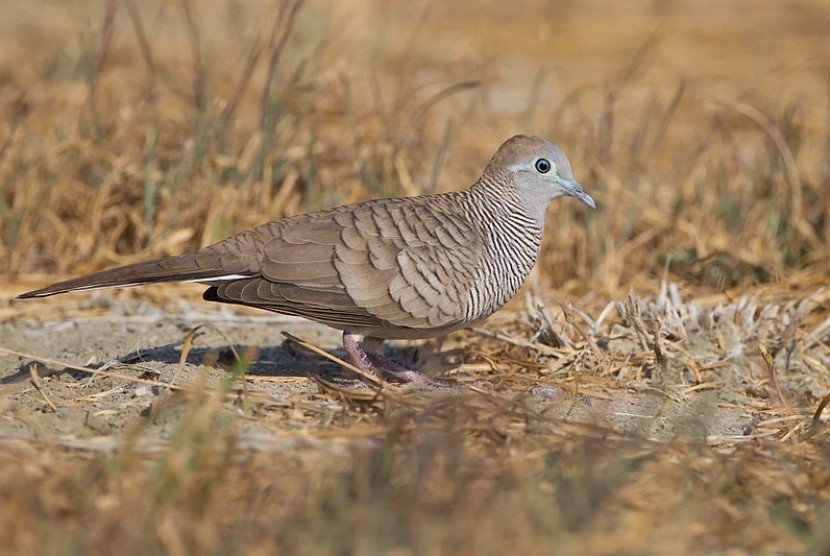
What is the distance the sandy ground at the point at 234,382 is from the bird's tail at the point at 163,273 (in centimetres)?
21

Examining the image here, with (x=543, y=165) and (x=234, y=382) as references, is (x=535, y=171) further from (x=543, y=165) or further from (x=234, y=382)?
(x=234, y=382)

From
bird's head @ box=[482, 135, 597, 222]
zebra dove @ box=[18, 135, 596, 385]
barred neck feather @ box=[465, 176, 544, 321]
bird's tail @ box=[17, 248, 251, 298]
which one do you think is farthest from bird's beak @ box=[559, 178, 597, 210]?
bird's tail @ box=[17, 248, 251, 298]

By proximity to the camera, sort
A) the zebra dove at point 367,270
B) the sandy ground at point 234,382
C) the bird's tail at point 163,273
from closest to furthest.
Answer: the sandy ground at point 234,382 < the bird's tail at point 163,273 < the zebra dove at point 367,270

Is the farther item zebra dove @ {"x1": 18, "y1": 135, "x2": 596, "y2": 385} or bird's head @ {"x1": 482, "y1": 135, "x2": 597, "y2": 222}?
bird's head @ {"x1": 482, "y1": 135, "x2": 597, "y2": 222}

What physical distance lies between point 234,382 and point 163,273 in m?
0.46

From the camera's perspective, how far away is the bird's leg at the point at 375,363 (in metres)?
4.41

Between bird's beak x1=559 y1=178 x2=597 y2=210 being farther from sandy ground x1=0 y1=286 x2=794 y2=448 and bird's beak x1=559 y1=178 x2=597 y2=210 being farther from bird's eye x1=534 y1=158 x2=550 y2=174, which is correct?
sandy ground x1=0 y1=286 x2=794 y2=448

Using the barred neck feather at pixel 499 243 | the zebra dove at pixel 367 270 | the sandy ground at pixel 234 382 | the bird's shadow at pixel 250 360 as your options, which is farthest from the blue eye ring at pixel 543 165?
the bird's shadow at pixel 250 360

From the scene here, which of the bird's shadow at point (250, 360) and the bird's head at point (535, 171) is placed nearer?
the bird's shadow at point (250, 360)

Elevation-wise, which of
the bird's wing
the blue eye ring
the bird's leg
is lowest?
the bird's leg

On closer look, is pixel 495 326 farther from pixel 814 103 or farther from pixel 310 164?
pixel 814 103

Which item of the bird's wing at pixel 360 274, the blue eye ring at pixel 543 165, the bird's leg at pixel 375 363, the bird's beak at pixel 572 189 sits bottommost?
the bird's leg at pixel 375 363

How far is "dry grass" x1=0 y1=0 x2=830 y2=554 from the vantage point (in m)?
2.89

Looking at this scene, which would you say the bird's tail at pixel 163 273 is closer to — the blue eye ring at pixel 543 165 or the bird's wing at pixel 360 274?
the bird's wing at pixel 360 274
